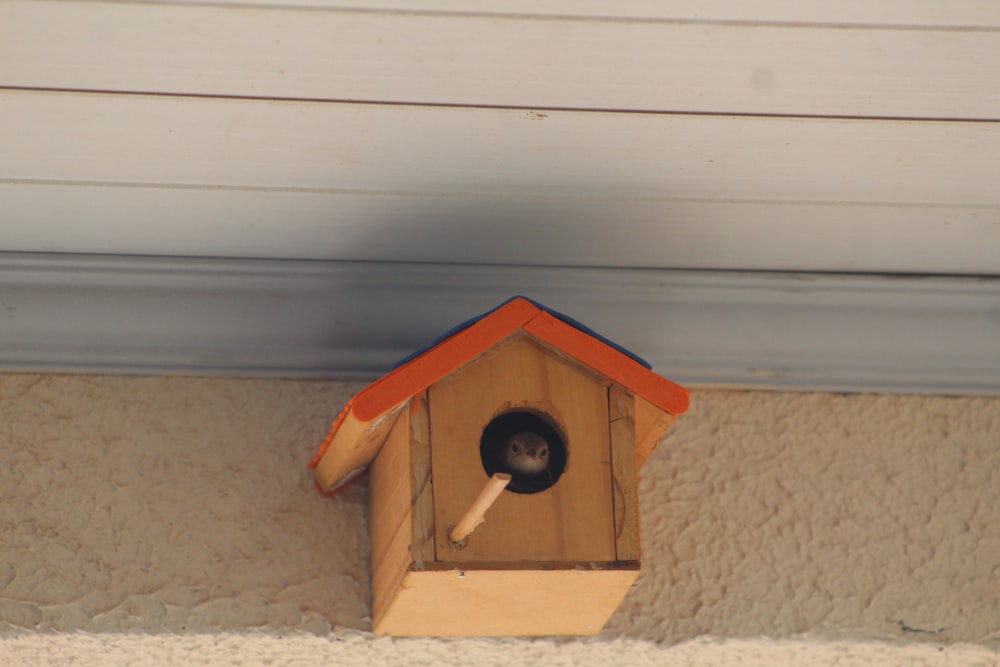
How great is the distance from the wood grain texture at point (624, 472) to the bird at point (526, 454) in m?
0.08

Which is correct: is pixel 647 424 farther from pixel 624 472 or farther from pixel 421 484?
pixel 421 484

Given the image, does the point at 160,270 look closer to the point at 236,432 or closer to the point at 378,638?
the point at 236,432

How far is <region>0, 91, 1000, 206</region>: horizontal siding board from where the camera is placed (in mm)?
1434

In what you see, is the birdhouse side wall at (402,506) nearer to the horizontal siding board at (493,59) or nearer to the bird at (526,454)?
the bird at (526,454)

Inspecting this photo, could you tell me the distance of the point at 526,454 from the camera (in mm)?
1382

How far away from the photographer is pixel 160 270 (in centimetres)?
165

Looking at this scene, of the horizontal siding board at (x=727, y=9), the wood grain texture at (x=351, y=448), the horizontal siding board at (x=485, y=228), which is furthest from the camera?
the horizontal siding board at (x=485, y=228)

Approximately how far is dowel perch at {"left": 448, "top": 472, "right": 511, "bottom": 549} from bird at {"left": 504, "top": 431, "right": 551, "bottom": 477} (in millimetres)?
85

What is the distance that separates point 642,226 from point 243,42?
56cm

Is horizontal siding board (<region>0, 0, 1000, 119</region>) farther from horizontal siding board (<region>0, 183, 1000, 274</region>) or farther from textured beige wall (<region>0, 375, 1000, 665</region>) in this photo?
textured beige wall (<region>0, 375, 1000, 665</region>)

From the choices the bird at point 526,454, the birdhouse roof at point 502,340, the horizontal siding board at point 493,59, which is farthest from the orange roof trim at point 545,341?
the horizontal siding board at point 493,59

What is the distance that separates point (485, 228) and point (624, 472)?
15.4 inches

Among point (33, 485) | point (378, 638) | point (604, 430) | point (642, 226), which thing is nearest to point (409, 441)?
point (604, 430)

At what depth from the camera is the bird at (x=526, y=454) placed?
138 centimetres
